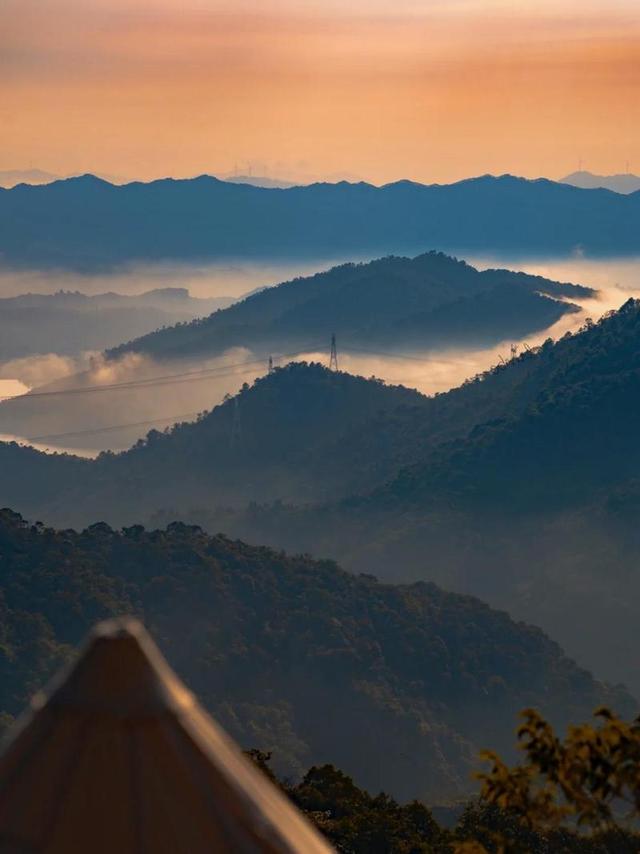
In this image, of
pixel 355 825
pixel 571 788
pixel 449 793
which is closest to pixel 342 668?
pixel 449 793

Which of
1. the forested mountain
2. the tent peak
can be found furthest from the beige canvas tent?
the forested mountain

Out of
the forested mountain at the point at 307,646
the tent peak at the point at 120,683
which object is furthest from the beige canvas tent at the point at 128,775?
the forested mountain at the point at 307,646

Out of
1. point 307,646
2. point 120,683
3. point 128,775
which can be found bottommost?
point 307,646

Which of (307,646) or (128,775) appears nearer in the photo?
(128,775)

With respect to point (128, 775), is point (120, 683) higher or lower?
higher

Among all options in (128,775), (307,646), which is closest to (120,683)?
(128,775)

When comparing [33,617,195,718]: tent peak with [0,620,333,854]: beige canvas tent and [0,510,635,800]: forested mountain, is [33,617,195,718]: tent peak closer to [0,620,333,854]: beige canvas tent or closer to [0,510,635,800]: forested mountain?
[0,620,333,854]: beige canvas tent

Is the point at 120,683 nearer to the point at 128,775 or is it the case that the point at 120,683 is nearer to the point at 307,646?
the point at 128,775

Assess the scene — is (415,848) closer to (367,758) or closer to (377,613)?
(367,758)
